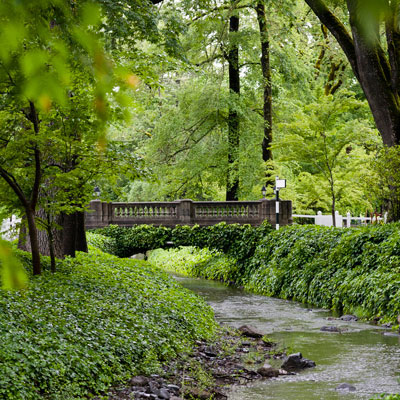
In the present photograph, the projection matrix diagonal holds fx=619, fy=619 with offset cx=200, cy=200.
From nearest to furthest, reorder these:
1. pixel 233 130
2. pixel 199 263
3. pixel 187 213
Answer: pixel 187 213 < pixel 199 263 < pixel 233 130

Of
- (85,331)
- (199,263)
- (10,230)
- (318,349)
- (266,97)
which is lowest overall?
(318,349)

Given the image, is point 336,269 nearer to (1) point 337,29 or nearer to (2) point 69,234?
(1) point 337,29

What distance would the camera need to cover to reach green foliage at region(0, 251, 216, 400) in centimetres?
618

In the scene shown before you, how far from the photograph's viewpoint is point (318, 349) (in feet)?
33.7

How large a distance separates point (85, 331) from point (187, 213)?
17.1 meters

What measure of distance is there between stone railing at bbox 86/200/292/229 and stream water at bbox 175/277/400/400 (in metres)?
6.44

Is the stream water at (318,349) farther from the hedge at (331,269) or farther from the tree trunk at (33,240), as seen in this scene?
the tree trunk at (33,240)

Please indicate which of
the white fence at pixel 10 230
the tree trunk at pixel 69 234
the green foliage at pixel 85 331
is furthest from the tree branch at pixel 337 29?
the white fence at pixel 10 230

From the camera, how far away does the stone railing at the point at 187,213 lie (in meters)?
23.3

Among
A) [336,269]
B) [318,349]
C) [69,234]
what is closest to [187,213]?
[336,269]

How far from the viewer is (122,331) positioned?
8.23m

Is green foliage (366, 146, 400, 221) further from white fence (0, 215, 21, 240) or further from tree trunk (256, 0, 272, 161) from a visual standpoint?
tree trunk (256, 0, 272, 161)

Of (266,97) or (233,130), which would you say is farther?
(233,130)

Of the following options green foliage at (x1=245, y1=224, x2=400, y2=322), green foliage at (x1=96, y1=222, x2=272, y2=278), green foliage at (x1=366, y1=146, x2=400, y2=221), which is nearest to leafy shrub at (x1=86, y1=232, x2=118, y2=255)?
green foliage at (x1=96, y1=222, x2=272, y2=278)
